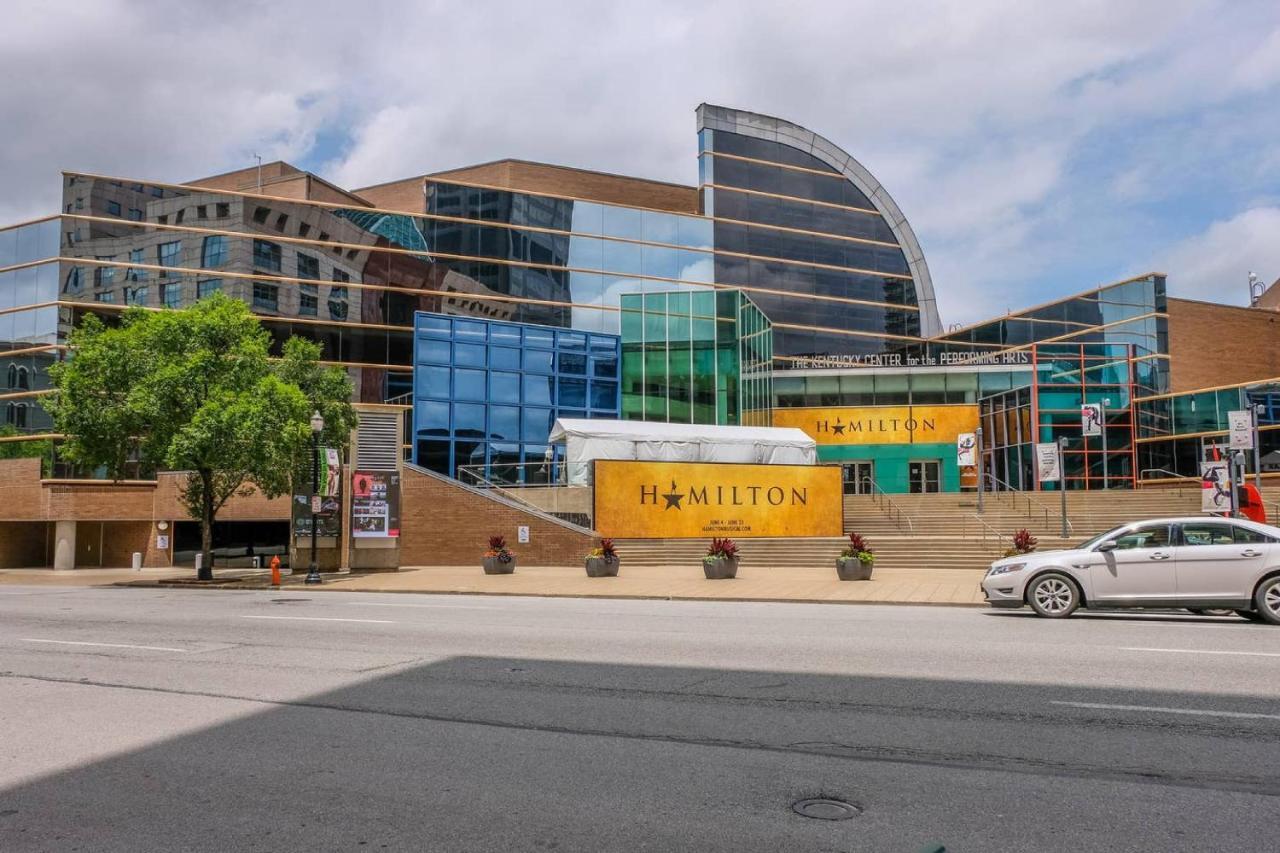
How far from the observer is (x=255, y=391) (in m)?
27.7

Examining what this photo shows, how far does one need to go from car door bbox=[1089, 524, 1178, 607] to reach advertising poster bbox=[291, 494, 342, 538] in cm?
2109

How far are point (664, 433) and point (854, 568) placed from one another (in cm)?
1432

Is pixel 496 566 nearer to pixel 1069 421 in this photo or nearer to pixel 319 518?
pixel 319 518

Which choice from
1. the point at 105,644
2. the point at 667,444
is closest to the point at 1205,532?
the point at 105,644

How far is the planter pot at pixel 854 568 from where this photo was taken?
23.6m

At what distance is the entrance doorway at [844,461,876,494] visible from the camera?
49.3 meters

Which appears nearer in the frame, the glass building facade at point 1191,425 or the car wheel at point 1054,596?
the car wheel at point 1054,596

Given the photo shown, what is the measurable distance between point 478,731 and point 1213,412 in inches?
1950

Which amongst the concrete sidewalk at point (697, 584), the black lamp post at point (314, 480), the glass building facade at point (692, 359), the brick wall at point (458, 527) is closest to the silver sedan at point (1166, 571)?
the concrete sidewalk at point (697, 584)

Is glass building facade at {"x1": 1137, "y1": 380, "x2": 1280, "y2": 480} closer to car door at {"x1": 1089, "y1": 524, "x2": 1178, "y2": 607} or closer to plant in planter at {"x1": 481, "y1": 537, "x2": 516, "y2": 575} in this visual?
plant in planter at {"x1": 481, "y1": 537, "x2": 516, "y2": 575}

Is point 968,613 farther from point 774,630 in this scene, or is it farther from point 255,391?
point 255,391

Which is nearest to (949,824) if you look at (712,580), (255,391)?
(712,580)

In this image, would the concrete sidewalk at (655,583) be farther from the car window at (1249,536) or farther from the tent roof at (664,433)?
the tent roof at (664,433)

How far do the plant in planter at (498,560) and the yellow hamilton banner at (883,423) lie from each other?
89.5 ft
